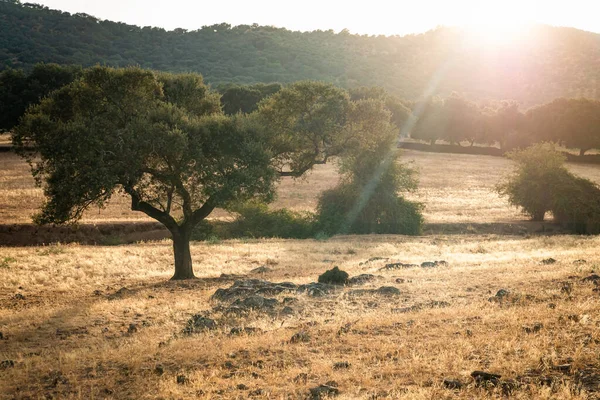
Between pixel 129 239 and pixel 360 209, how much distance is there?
20.8 m

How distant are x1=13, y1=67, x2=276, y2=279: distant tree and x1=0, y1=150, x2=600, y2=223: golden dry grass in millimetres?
8533

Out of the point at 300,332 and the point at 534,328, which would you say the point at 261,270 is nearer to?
the point at 300,332

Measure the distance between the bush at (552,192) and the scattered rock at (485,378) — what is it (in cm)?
4534

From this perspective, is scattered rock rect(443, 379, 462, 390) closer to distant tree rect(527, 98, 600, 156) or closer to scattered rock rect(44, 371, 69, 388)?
scattered rock rect(44, 371, 69, 388)

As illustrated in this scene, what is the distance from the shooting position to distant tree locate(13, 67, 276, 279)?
21.0 meters

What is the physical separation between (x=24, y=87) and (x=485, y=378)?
80223 mm

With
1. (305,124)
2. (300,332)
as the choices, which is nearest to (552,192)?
(305,124)

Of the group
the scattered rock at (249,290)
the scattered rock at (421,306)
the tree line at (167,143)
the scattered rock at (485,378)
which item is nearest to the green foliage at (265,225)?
the tree line at (167,143)

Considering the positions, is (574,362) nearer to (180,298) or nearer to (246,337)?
(246,337)

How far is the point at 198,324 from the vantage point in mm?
14500

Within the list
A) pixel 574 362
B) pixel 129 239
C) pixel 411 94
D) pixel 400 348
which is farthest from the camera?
pixel 411 94

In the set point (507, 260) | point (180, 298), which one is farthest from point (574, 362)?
point (507, 260)

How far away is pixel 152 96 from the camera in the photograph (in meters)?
24.4

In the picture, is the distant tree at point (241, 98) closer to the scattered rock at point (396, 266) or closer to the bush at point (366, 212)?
the bush at point (366, 212)
